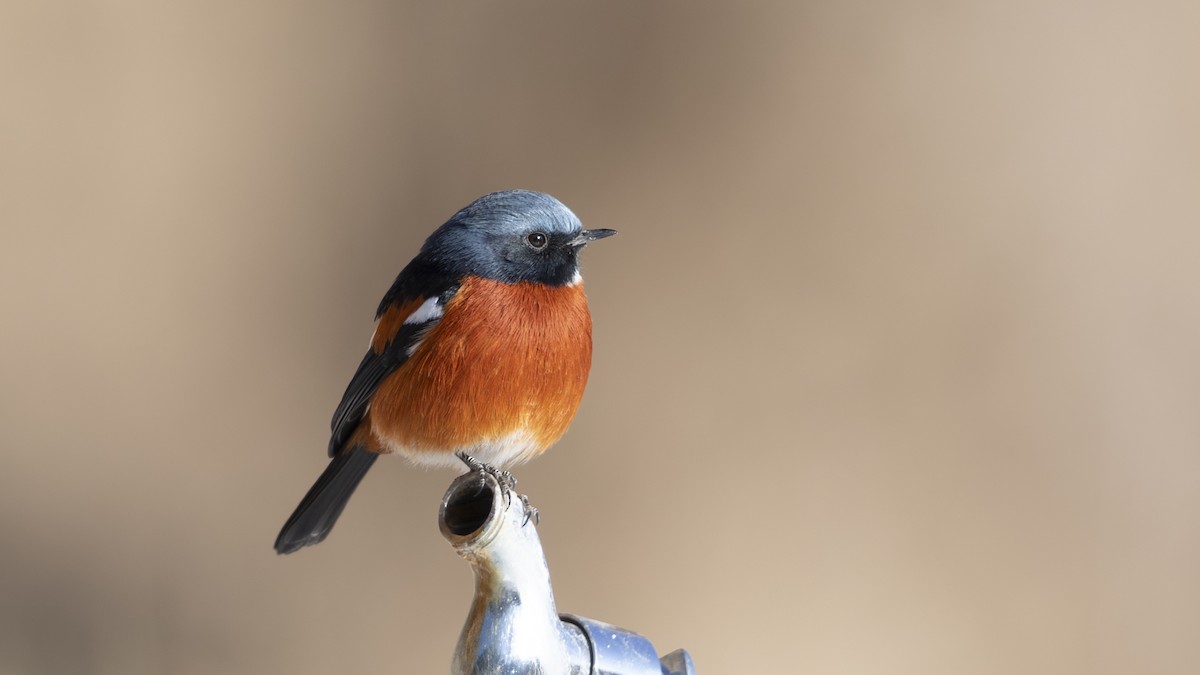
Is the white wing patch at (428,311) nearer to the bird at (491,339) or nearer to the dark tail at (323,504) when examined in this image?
the bird at (491,339)

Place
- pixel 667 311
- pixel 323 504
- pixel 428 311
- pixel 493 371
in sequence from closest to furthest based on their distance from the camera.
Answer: pixel 493 371 < pixel 428 311 < pixel 323 504 < pixel 667 311

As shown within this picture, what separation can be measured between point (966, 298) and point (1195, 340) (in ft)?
3.25

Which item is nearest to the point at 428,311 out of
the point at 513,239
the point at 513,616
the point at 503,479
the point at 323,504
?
the point at 513,239

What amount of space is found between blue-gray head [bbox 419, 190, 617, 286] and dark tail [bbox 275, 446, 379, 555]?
0.83 m

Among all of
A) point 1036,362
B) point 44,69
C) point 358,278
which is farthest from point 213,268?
point 1036,362

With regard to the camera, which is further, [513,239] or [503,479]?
[513,239]

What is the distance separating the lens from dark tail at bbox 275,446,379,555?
11.5ft

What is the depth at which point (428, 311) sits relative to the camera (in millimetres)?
3072

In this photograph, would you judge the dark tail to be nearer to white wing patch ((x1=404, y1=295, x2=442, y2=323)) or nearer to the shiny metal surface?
white wing patch ((x1=404, y1=295, x2=442, y2=323))

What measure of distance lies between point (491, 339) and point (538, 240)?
0.97 feet

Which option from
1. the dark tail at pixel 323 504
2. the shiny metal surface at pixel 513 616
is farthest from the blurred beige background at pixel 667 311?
the shiny metal surface at pixel 513 616

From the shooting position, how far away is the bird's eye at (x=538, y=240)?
3025mm

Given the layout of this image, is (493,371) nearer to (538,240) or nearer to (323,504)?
(538,240)

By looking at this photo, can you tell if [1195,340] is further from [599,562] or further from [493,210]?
[493,210]
